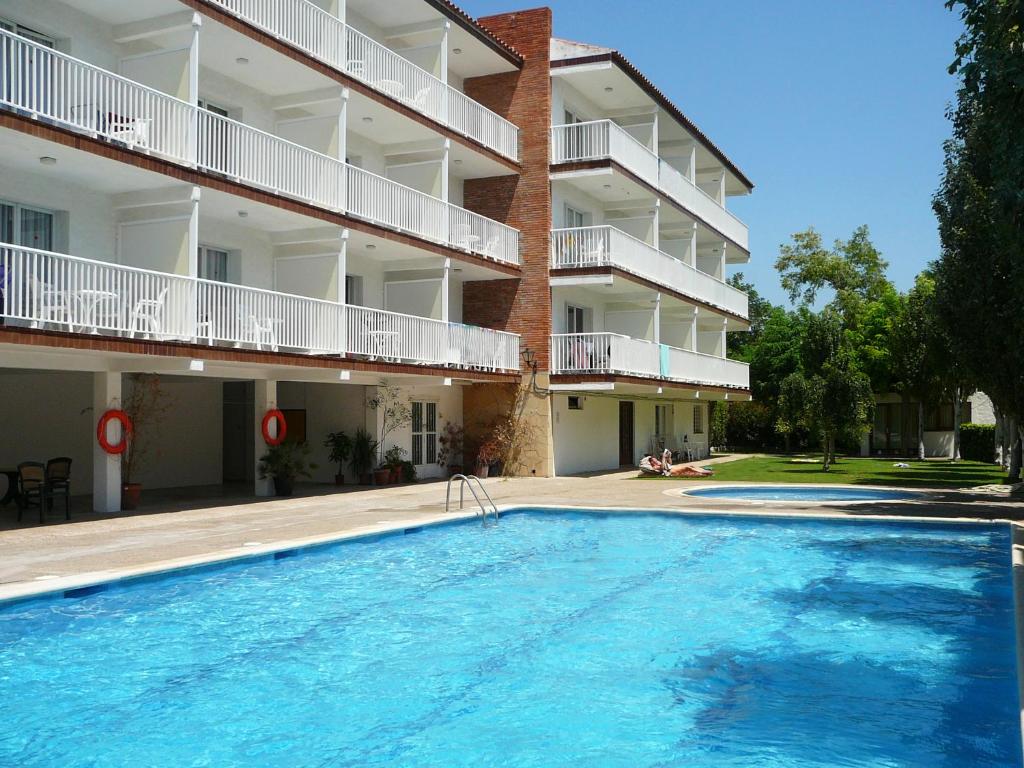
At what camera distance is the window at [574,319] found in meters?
31.3

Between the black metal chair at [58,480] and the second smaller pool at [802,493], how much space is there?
40.9 feet

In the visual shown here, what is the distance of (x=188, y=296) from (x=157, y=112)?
315cm

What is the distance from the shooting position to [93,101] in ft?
49.7

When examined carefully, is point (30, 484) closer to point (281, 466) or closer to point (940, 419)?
point (281, 466)

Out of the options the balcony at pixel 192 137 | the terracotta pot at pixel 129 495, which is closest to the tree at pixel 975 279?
the balcony at pixel 192 137

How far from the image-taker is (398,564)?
13.2 metres

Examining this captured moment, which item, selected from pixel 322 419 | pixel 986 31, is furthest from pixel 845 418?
pixel 986 31

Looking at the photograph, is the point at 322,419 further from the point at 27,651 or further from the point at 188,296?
the point at 27,651

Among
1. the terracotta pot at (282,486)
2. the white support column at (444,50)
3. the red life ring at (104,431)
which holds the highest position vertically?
the white support column at (444,50)

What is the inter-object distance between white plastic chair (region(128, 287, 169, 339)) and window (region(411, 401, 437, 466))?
1137cm

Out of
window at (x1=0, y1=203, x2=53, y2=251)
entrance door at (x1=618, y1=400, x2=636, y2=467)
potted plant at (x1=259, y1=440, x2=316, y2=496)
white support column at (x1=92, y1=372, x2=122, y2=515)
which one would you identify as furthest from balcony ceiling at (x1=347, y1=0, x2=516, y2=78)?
entrance door at (x1=618, y1=400, x2=636, y2=467)

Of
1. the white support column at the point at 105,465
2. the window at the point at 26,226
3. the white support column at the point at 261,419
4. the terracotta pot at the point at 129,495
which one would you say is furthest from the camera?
the white support column at the point at 261,419

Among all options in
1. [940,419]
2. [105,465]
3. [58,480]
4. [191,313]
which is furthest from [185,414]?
[940,419]

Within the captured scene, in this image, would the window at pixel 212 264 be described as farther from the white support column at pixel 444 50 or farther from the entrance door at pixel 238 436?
the white support column at pixel 444 50
